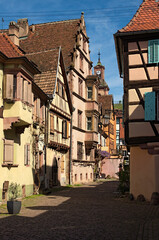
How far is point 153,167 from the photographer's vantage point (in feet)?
55.2

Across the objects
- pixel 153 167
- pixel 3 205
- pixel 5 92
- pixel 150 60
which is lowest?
pixel 3 205

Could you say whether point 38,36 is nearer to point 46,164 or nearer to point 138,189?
point 46,164

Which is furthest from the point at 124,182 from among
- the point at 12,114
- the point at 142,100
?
the point at 12,114

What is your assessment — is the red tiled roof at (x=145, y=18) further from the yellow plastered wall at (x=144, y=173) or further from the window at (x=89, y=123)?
the window at (x=89, y=123)

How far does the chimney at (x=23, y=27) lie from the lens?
1434 inches

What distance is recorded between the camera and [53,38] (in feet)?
112

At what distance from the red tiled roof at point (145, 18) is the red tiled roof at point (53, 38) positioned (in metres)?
12.9

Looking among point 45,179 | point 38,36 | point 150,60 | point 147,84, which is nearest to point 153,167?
point 147,84

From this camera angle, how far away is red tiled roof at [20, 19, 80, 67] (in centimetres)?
3274

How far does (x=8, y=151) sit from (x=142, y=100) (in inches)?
266

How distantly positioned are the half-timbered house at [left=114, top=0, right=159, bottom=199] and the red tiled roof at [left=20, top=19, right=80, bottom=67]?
47.0 feet

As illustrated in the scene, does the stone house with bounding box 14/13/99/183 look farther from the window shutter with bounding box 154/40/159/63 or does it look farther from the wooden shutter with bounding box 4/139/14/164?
the window shutter with bounding box 154/40/159/63

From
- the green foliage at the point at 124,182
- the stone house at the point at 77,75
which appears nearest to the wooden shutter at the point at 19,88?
the green foliage at the point at 124,182

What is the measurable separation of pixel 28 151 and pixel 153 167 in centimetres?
689
